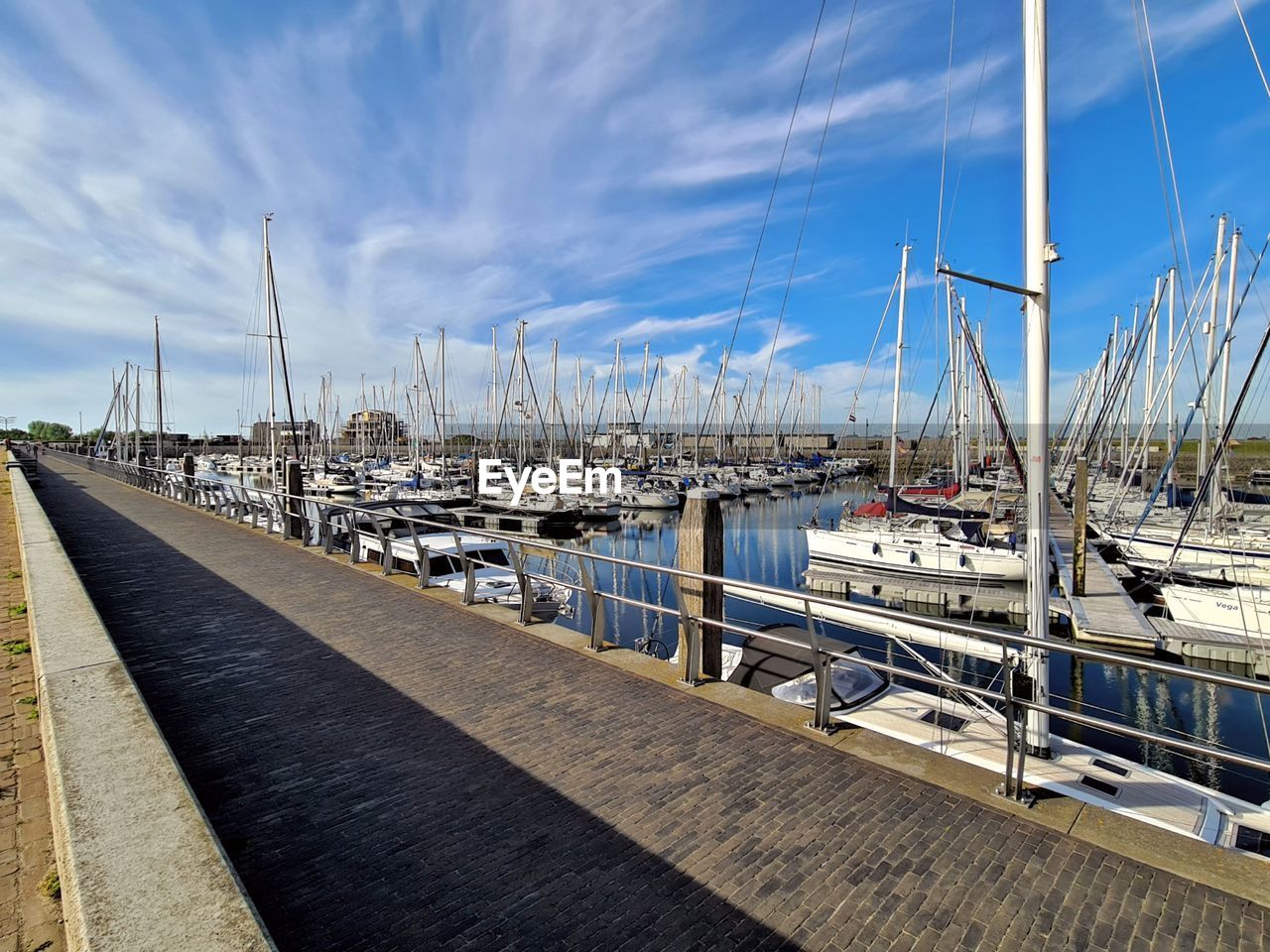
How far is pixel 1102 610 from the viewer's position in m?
17.9

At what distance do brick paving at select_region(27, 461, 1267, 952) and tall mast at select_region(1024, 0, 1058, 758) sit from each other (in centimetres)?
212

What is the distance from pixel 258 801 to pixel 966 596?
23418 mm

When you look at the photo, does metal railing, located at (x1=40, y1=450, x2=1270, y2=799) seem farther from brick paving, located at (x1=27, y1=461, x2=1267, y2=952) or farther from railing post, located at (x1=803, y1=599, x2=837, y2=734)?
brick paving, located at (x1=27, y1=461, x2=1267, y2=952)

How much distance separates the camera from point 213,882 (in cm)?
249

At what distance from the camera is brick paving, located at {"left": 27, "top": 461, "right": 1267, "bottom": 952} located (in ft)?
9.68

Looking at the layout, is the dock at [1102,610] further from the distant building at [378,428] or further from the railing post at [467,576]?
the distant building at [378,428]

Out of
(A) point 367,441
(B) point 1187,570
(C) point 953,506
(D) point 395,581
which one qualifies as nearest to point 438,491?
(C) point 953,506

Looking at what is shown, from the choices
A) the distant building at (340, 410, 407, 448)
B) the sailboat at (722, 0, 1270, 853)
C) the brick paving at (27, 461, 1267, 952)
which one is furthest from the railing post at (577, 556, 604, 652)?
the distant building at (340, 410, 407, 448)

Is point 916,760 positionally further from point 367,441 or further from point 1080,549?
point 367,441

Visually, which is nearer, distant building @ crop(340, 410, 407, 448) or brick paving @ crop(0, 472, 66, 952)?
brick paving @ crop(0, 472, 66, 952)

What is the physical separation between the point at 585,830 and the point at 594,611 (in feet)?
10.5

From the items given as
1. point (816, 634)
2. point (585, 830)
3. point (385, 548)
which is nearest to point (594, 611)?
point (816, 634)

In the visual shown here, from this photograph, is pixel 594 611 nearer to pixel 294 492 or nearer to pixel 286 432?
pixel 294 492

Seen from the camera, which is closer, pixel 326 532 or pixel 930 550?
pixel 326 532
